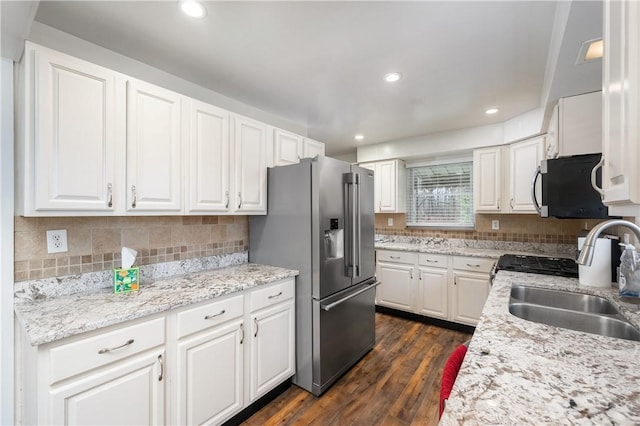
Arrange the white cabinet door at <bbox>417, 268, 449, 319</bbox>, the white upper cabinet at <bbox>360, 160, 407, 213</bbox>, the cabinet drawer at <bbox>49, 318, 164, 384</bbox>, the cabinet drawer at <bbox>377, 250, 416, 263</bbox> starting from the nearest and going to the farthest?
the cabinet drawer at <bbox>49, 318, 164, 384</bbox> → the white cabinet door at <bbox>417, 268, 449, 319</bbox> → the cabinet drawer at <bbox>377, 250, 416, 263</bbox> → the white upper cabinet at <bbox>360, 160, 407, 213</bbox>

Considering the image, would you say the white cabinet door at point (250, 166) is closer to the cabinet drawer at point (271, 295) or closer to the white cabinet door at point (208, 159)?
the white cabinet door at point (208, 159)

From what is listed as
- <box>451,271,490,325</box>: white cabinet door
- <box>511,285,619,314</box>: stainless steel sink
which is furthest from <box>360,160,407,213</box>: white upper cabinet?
<box>511,285,619,314</box>: stainless steel sink

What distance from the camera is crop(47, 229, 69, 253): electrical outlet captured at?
1.55 metres

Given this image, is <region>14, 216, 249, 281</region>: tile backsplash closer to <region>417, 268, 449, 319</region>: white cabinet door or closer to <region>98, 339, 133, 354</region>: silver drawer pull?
<region>98, 339, 133, 354</region>: silver drawer pull

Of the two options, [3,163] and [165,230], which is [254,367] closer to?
[165,230]

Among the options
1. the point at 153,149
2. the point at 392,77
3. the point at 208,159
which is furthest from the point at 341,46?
the point at 153,149

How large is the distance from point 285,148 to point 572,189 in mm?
2145

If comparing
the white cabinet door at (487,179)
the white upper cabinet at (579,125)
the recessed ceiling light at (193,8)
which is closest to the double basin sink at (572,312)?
the white upper cabinet at (579,125)

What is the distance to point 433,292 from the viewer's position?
11.3 ft

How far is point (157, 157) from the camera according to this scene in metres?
1.72

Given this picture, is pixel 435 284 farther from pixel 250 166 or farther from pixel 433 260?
pixel 250 166

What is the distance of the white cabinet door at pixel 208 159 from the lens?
75.0 inches

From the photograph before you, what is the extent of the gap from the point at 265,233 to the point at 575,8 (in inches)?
89.5

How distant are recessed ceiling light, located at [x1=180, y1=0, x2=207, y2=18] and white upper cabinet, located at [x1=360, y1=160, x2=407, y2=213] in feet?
10.4
